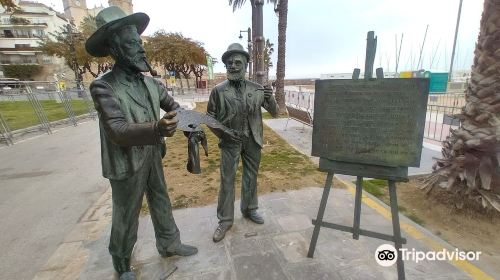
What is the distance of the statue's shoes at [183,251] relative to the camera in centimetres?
301

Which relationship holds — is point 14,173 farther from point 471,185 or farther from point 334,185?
point 471,185

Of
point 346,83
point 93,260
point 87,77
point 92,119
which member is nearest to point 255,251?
point 93,260

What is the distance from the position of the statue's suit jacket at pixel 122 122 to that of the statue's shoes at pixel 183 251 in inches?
45.3

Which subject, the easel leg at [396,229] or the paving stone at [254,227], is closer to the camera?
the easel leg at [396,229]

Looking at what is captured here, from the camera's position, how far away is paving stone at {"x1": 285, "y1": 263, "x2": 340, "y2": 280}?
2.67 meters

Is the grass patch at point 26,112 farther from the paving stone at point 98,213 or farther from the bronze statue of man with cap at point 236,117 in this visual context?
the bronze statue of man with cap at point 236,117

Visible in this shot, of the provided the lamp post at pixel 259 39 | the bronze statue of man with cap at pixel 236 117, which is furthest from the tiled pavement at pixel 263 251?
the lamp post at pixel 259 39

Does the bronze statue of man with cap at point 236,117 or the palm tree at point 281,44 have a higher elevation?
the palm tree at point 281,44

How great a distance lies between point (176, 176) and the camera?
5781mm

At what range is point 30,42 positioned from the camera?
56.2m

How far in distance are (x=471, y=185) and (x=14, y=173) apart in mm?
8620

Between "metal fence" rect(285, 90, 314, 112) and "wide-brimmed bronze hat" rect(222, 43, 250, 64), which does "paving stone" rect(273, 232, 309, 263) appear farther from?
"metal fence" rect(285, 90, 314, 112)

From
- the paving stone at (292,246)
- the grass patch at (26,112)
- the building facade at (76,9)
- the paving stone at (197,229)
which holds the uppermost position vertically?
the building facade at (76,9)

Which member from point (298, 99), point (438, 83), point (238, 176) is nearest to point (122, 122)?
point (238, 176)
